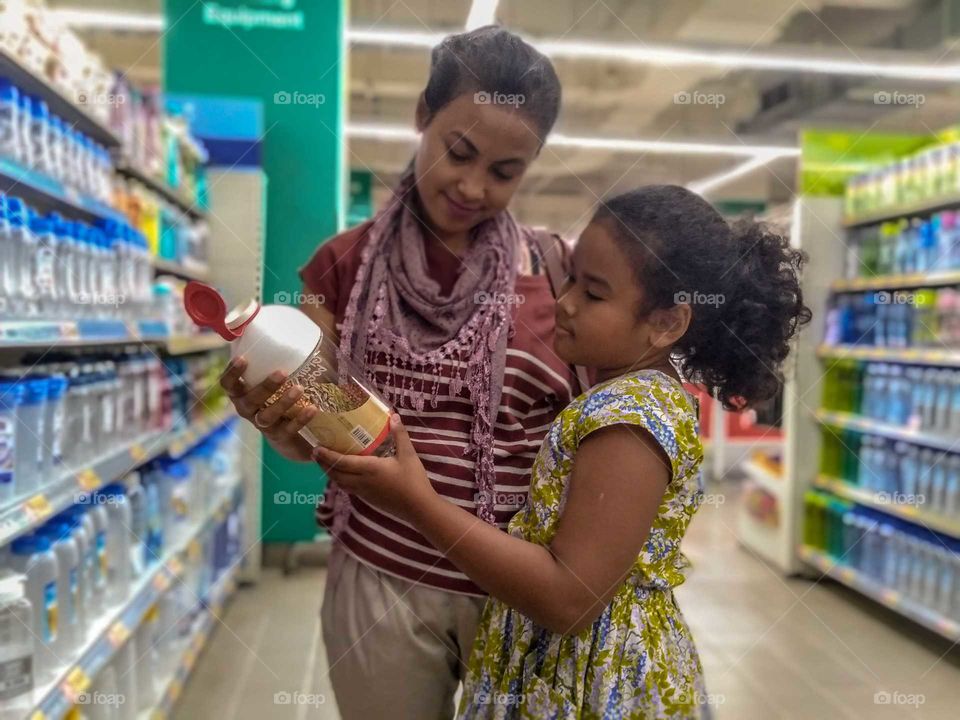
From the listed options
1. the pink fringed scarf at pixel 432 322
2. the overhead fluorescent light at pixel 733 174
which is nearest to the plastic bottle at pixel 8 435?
the pink fringed scarf at pixel 432 322

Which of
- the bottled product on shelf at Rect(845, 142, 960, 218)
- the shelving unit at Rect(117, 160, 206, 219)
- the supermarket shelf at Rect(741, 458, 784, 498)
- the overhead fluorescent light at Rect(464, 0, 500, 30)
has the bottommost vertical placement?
the supermarket shelf at Rect(741, 458, 784, 498)

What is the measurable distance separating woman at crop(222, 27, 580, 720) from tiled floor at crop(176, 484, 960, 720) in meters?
1.62

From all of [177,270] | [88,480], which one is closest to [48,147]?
[88,480]

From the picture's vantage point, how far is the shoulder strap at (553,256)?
48.8 inches

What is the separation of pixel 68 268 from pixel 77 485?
1.81ft

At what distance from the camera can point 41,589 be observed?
1670mm

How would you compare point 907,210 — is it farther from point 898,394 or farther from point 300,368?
point 300,368

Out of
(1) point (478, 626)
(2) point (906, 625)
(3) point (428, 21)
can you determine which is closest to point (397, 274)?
(1) point (478, 626)

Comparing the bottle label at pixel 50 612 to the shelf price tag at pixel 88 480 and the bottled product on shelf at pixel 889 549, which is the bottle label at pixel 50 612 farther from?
the bottled product on shelf at pixel 889 549

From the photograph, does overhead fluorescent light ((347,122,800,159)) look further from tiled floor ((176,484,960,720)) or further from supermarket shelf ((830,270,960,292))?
tiled floor ((176,484,960,720))

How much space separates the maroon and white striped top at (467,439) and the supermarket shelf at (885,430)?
3.00 metres

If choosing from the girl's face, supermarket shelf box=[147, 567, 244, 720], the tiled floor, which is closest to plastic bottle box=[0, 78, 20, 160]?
the girl's face

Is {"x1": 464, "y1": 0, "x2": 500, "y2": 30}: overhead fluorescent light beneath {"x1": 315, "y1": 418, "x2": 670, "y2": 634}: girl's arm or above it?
above

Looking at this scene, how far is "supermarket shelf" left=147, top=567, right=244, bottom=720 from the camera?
243 cm
